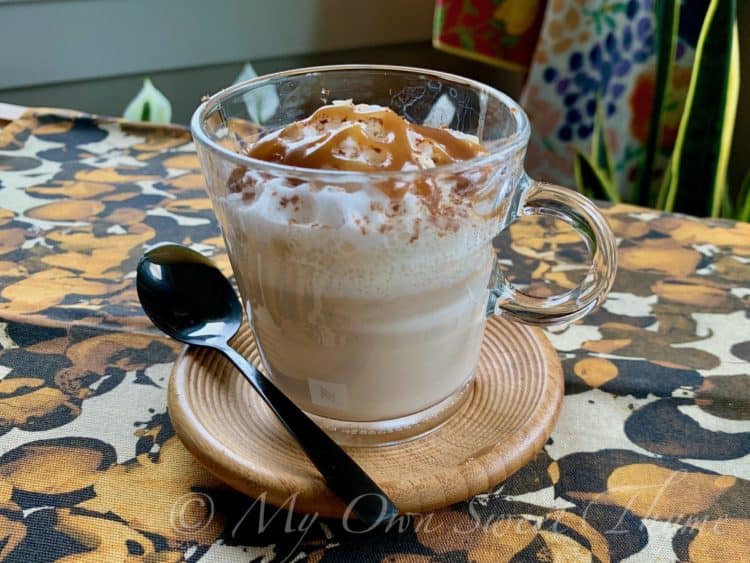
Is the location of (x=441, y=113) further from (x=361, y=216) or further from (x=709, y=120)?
(x=709, y=120)

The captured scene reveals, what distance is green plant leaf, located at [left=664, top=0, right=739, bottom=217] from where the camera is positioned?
88 centimetres

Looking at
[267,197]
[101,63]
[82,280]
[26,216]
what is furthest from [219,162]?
[101,63]

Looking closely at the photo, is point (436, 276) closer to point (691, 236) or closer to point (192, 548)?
point (192, 548)

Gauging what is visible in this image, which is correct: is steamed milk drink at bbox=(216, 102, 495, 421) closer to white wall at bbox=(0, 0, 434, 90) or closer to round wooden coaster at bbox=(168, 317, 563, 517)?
round wooden coaster at bbox=(168, 317, 563, 517)

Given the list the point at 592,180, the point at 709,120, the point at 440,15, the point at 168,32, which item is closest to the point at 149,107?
the point at 168,32

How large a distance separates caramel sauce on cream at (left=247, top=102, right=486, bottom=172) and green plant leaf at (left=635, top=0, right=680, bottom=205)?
0.62 meters

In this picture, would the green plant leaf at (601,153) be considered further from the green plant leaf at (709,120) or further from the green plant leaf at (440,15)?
the green plant leaf at (440,15)

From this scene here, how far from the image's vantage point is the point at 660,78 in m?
0.99

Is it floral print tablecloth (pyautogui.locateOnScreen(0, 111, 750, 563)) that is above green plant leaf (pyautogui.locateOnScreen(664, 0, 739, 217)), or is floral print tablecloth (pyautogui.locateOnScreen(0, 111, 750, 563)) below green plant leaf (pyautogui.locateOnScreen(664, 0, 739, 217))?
below

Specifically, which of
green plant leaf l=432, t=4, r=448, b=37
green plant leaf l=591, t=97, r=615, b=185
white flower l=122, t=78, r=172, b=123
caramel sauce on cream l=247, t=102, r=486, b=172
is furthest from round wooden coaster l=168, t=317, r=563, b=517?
green plant leaf l=432, t=4, r=448, b=37

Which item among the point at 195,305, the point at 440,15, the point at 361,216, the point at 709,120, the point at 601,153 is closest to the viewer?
the point at 361,216

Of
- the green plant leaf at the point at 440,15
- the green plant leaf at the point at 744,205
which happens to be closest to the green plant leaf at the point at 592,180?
the green plant leaf at the point at 744,205

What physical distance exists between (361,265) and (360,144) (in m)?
0.07

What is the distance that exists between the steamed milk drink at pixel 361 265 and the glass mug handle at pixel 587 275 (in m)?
0.03
